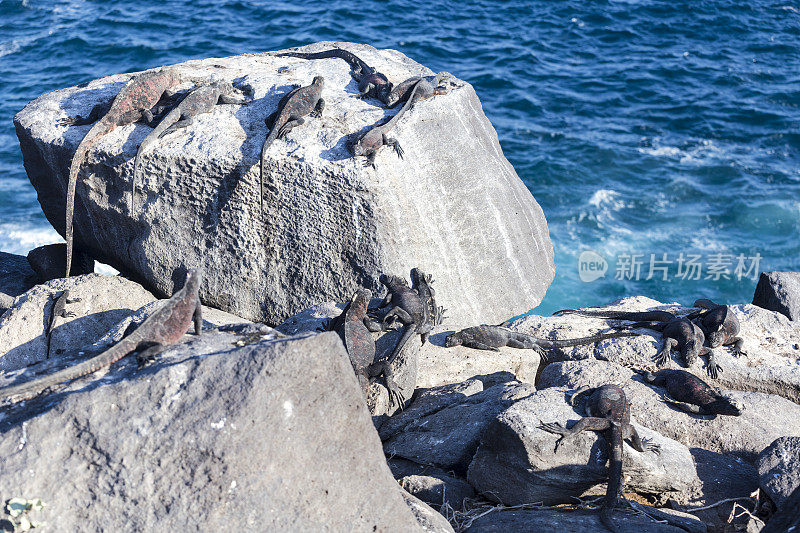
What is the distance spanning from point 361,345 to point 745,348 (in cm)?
413

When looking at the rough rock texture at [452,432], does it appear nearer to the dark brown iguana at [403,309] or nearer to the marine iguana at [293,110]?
the dark brown iguana at [403,309]

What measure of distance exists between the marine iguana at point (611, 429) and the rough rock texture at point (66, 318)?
170 inches

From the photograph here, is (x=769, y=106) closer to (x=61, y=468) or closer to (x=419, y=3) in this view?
(x=419, y=3)

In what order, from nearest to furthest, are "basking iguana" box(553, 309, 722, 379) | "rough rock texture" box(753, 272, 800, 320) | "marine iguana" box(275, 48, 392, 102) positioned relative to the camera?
"basking iguana" box(553, 309, 722, 379), "marine iguana" box(275, 48, 392, 102), "rough rock texture" box(753, 272, 800, 320)

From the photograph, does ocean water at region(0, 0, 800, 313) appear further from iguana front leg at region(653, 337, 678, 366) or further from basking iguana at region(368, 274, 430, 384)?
basking iguana at region(368, 274, 430, 384)

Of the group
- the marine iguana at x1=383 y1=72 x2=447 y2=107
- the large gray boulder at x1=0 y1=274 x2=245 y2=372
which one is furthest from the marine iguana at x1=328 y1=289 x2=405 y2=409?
the marine iguana at x1=383 y1=72 x2=447 y2=107

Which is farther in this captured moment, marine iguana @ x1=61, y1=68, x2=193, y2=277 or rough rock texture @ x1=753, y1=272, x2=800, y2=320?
rough rock texture @ x1=753, y1=272, x2=800, y2=320

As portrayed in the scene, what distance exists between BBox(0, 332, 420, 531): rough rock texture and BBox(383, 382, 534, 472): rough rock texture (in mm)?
1672

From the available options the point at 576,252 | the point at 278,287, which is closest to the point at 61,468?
the point at 278,287

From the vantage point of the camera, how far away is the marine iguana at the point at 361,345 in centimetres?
609

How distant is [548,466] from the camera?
197 inches

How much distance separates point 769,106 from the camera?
60.3 feet

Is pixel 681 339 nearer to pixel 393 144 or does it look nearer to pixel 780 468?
pixel 780 468

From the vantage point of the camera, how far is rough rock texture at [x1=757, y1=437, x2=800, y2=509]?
4.98 metres
